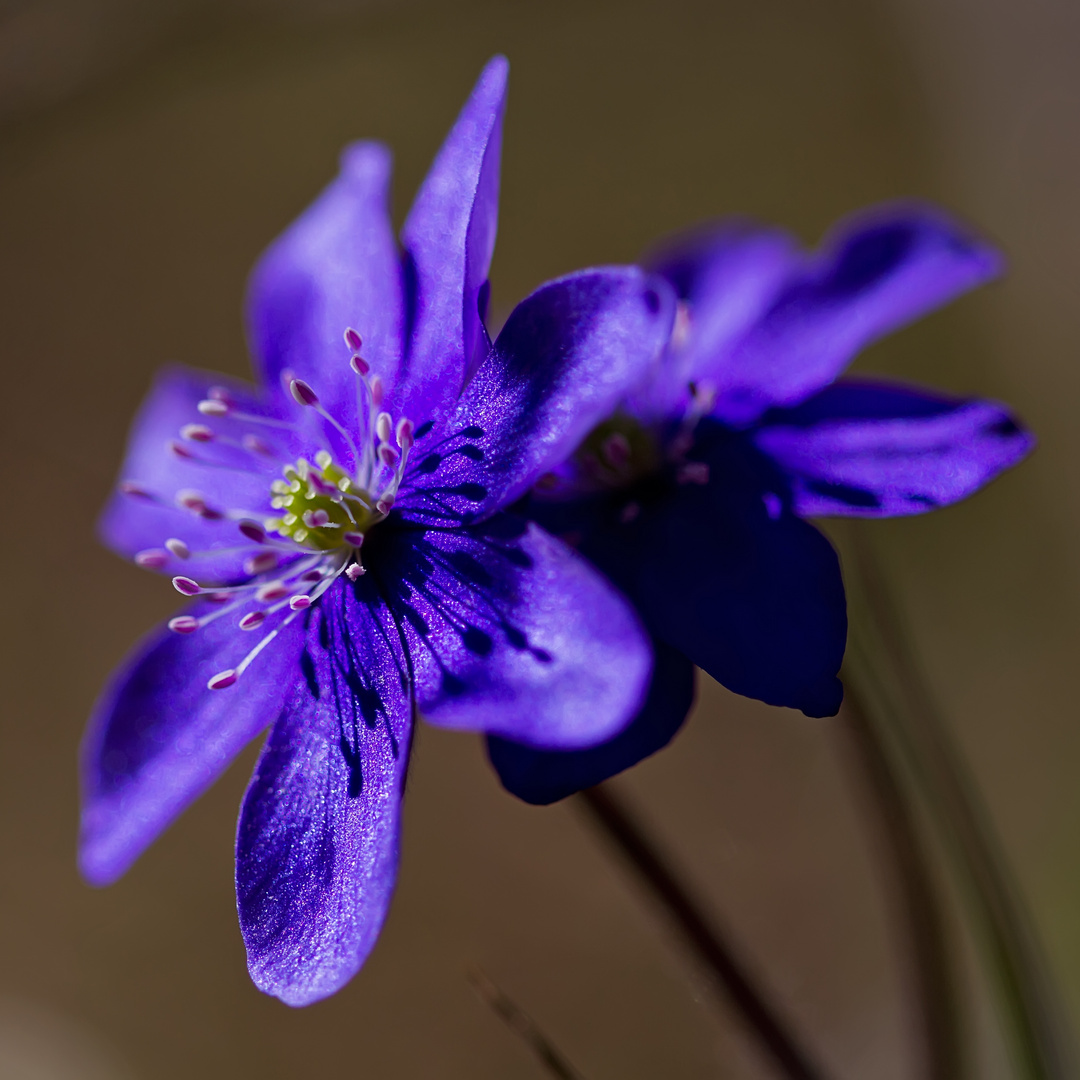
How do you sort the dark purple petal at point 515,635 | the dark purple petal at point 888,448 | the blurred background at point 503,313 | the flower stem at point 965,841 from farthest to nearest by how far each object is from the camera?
1. the blurred background at point 503,313
2. the flower stem at point 965,841
3. the dark purple petal at point 888,448
4. the dark purple petal at point 515,635

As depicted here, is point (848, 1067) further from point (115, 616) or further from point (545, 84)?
point (545, 84)

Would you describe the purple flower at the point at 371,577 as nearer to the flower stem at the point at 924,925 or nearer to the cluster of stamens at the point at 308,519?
the cluster of stamens at the point at 308,519

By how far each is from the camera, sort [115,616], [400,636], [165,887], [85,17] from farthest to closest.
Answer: [85,17], [115,616], [165,887], [400,636]

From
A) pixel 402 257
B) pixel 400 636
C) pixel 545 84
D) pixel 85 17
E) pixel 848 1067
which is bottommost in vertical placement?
pixel 848 1067

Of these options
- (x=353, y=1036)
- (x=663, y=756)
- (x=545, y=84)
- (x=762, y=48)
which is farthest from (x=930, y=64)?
(x=353, y=1036)

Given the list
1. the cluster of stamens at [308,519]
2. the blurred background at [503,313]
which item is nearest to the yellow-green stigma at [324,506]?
the cluster of stamens at [308,519]

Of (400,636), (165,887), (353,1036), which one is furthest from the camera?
(165,887)

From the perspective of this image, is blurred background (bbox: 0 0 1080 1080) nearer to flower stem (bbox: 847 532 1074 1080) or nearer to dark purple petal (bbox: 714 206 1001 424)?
flower stem (bbox: 847 532 1074 1080)
